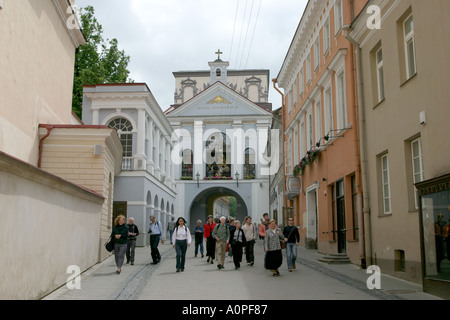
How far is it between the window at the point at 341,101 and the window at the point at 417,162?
573 centimetres

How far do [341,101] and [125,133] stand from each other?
15.9 metres

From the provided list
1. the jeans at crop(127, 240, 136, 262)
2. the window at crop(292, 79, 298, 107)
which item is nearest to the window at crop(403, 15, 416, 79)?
the jeans at crop(127, 240, 136, 262)

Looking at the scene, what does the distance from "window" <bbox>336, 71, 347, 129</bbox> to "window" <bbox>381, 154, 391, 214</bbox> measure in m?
3.85

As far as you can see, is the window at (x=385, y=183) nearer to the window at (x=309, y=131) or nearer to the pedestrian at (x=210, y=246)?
the pedestrian at (x=210, y=246)

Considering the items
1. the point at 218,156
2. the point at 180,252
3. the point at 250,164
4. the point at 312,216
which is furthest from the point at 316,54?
the point at 218,156

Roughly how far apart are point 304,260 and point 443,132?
918 cm

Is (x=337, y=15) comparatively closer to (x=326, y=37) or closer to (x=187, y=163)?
(x=326, y=37)

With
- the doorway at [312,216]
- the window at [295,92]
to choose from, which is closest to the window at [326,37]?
the doorway at [312,216]

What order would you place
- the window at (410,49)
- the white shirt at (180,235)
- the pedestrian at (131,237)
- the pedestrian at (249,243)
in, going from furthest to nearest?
1. the pedestrian at (249,243)
2. the pedestrian at (131,237)
3. the white shirt at (180,235)
4. the window at (410,49)

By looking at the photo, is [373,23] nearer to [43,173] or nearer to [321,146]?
[321,146]

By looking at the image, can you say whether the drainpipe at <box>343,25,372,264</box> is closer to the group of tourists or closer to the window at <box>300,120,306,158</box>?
the group of tourists

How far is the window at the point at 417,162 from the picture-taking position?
37.6 feet
